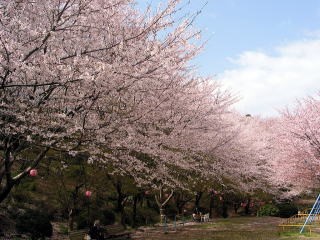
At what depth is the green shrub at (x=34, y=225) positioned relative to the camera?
605 inches

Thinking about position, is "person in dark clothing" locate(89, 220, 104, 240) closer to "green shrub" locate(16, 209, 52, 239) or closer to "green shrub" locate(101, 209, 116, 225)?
"green shrub" locate(16, 209, 52, 239)

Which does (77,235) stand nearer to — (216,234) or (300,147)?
(216,234)

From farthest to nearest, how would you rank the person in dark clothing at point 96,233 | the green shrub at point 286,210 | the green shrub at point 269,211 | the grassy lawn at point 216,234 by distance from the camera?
the green shrub at point 286,210
the green shrub at point 269,211
the grassy lawn at point 216,234
the person in dark clothing at point 96,233

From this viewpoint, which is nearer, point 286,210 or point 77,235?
point 77,235

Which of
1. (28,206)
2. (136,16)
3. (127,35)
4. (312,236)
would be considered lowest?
(312,236)

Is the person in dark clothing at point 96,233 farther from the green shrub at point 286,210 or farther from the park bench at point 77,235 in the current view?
the green shrub at point 286,210

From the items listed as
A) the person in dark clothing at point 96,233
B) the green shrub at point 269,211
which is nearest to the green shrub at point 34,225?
the person in dark clothing at point 96,233

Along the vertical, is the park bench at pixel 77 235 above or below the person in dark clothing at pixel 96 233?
below

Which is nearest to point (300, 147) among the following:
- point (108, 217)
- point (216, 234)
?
point (216, 234)

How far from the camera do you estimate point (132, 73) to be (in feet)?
23.5

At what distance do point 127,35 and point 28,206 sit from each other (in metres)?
14.2

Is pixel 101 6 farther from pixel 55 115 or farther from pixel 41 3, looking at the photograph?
pixel 55 115

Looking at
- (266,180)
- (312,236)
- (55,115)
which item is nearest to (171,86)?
(55,115)

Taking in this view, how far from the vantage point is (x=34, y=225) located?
15.7m
